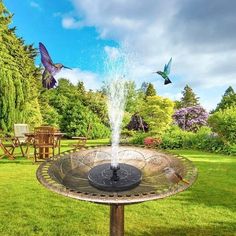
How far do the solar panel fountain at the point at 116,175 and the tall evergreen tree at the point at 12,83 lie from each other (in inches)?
589

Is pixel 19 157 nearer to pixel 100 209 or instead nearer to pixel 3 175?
pixel 3 175

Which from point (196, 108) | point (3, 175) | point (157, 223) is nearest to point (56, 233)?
point (157, 223)

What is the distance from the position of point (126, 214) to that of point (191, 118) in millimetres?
30792

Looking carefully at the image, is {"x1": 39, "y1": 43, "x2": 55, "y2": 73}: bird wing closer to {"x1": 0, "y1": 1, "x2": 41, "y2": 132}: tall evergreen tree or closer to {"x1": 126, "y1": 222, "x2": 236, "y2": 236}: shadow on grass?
{"x1": 126, "y1": 222, "x2": 236, "y2": 236}: shadow on grass

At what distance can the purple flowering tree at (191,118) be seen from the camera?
1363 inches

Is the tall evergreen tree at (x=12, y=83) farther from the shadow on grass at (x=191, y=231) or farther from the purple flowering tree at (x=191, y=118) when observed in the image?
the purple flowering tree at (x=191, y=118)

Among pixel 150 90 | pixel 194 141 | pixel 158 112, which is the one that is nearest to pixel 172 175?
pixel 194 141

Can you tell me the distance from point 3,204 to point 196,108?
30865 millimetres

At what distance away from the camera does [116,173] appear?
3.60 m

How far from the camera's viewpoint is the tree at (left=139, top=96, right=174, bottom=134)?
2522 cm

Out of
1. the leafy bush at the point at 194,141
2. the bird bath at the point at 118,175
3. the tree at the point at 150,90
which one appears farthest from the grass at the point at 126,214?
the tree at the point at 150,90

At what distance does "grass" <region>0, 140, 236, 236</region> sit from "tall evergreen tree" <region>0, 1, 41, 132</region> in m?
11.4

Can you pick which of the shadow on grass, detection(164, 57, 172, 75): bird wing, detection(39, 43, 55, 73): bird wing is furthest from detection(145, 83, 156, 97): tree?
the shadow on grass

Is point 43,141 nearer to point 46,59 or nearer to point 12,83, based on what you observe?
point 46,59
